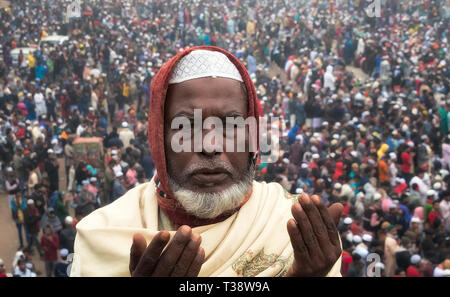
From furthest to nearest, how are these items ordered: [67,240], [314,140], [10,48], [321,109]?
[10,48] → [321,109] → [314,140] → [67,240]

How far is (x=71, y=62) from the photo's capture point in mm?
16500

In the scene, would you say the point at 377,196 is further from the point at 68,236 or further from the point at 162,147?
the point at 162,147

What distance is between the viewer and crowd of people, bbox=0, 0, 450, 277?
739 centimetres

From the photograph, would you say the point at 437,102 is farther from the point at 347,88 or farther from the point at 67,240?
the point at 67,240

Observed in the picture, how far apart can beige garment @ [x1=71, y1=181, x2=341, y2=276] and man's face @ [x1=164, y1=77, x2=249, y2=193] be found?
153mm

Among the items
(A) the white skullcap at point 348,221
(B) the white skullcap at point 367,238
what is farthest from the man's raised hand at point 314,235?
(A) the white skullcap at point 348,221

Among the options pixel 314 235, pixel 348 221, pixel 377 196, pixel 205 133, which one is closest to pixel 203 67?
pixel 205 133

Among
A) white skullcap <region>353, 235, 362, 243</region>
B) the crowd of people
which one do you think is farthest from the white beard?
white skullcap <region>353, 235, 362, 243</region>

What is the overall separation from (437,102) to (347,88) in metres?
2.49

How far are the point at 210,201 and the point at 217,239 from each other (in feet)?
0.46

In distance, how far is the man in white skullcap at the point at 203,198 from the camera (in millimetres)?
1870

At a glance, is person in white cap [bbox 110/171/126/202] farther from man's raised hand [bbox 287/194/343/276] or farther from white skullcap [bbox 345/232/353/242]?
man's raised hand [bbox 287/194/343/276]

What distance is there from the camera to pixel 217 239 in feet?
6.25
